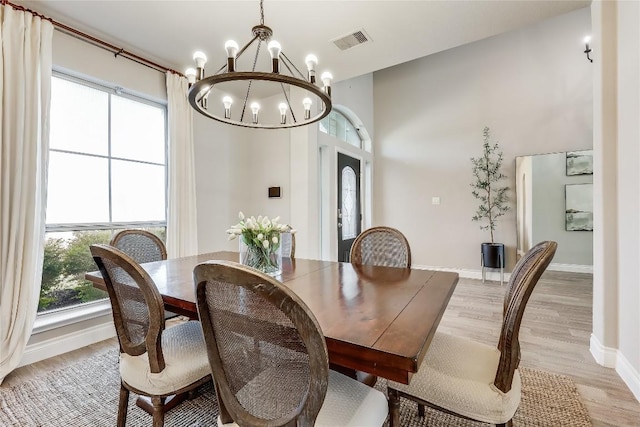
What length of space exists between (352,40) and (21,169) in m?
2.78

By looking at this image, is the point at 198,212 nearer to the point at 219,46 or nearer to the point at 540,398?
the point at 219,46

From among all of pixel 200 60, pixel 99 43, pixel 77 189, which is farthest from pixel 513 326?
pixel 99 43

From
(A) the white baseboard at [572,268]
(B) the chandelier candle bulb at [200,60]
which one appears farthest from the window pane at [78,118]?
(A) the white baseboard at [572,268]

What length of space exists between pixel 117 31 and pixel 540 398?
4.10m

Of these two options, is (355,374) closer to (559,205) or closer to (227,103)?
(227,103)

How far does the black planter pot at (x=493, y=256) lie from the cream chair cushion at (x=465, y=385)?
11.5ft

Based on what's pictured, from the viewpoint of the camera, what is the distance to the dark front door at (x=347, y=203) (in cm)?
→ 459

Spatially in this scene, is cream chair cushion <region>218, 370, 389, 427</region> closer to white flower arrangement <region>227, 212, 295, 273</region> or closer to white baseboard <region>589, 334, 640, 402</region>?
white flower arrangement <region>227, 212, 295, 273</region>

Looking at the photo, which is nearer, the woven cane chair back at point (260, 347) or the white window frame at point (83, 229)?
the woven cane chair back at point (260, 347)

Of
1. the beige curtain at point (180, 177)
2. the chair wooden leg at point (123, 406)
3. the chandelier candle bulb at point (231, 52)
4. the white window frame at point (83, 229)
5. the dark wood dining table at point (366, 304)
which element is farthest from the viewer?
the beige curtain at point (180, 177)

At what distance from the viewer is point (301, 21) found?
241 centimetres

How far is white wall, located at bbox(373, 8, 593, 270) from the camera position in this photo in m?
4.23

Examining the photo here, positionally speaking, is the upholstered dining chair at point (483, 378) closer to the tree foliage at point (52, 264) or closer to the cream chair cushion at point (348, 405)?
the cream chair cushion at point (348, 405)

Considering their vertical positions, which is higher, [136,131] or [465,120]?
[465,120]
